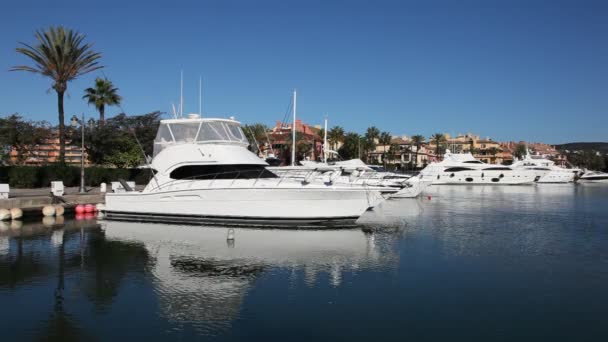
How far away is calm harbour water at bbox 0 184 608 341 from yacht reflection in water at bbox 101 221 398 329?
5 cm

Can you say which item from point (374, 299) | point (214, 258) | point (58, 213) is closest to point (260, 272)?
point (214, 258)

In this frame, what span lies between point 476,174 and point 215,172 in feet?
193

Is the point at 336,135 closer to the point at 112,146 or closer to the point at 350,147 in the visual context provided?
the point at 350,147

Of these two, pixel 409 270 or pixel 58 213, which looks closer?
pixel 409 270

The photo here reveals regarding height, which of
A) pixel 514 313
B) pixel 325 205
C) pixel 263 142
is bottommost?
pixel 514 313

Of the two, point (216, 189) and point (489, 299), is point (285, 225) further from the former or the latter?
point (489, 299)

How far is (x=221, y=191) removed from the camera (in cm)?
1952

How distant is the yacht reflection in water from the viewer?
10250mm

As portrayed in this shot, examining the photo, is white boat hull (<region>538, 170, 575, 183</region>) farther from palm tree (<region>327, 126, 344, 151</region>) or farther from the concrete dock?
the concrete dock

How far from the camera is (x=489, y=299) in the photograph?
10.7 m

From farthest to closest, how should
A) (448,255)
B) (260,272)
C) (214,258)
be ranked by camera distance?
(448,255) < (214,258) < (260,272)

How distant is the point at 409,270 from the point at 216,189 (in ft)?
30.8

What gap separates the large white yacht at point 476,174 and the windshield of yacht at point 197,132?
170ft

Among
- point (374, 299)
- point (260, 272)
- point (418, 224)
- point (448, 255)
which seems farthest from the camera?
point (418, 224)
